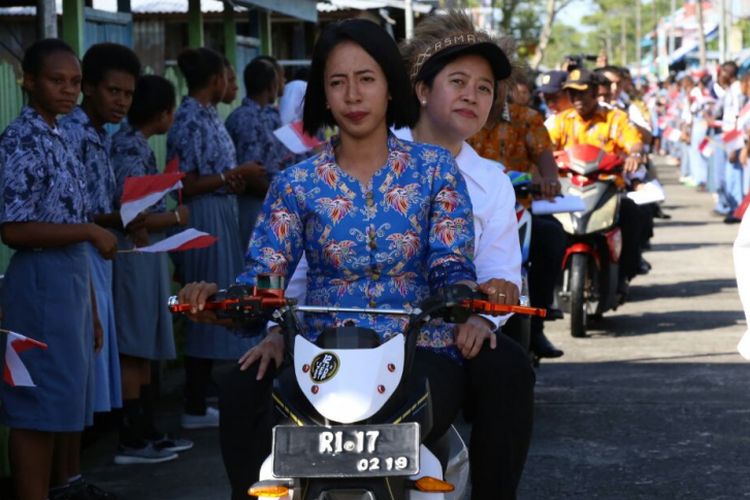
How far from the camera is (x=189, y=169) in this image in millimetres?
8914

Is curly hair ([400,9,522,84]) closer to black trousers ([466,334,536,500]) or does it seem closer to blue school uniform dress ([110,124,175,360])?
black trousers ([466,334,536,500])

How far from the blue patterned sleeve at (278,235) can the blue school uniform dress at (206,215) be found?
4.15m

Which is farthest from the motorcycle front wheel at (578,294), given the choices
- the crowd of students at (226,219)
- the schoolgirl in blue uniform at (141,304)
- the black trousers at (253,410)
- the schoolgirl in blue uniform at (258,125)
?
the black trousers at (253,410)

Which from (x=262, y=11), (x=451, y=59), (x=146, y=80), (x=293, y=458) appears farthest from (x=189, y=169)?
(x=262, y=11)

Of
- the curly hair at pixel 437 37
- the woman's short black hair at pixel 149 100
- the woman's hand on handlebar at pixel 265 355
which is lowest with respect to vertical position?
the woman's hand on handlebar at pixel 265 355

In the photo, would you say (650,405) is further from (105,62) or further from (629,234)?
(629,234)

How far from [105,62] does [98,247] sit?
4.09 ft

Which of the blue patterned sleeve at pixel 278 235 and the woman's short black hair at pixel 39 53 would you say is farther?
the woman's short black hair at pixel 39 53

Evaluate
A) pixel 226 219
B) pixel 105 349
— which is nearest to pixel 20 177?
pixel 105 349

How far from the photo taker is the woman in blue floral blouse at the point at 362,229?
4.58 meters

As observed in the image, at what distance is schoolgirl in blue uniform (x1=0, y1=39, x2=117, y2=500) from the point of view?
6.30m

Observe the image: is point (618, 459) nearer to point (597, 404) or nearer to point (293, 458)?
point (597, 404)

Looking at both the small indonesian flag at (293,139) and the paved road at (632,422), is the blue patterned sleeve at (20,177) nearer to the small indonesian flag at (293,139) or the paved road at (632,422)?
the paved road at (632,422)

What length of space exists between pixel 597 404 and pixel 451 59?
3781mm
